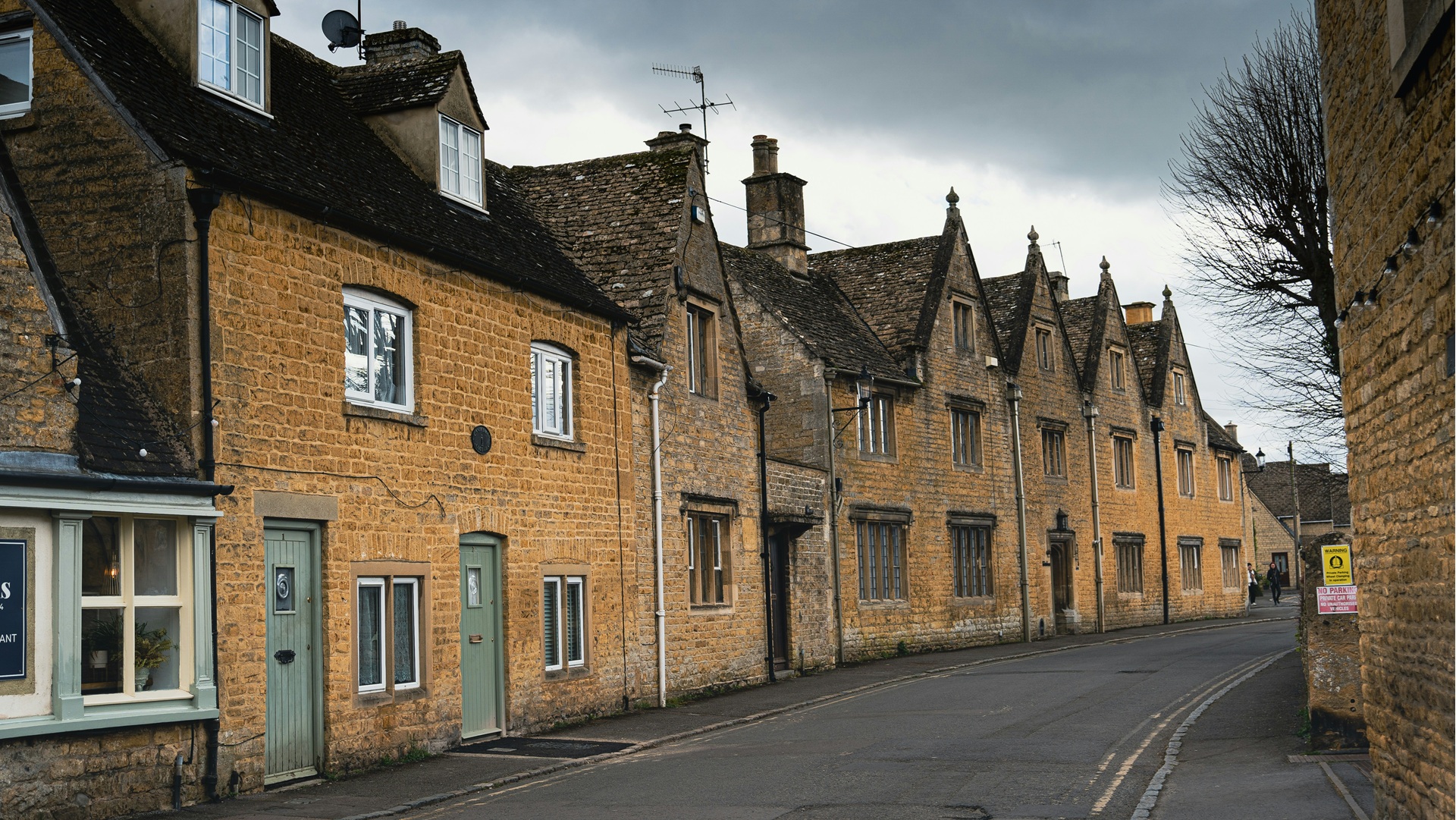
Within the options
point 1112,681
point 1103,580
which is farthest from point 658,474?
Answer: point 1103,580

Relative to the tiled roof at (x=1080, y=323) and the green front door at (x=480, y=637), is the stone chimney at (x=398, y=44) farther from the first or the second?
the tiled roof at (x=1080, y=323)

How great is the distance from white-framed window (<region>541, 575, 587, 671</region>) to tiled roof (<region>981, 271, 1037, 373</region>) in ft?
64.9

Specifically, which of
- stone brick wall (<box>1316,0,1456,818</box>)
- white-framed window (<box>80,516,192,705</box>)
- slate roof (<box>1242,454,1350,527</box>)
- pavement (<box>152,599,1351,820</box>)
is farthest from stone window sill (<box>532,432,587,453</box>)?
slate roof (<box>1242,454,1350,527</box>)

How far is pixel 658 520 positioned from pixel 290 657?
27.1 feet

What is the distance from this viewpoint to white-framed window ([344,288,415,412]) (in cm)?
1516

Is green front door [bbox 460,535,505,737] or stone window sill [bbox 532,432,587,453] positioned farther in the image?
stone window sill [bbox 532,432,587,453]

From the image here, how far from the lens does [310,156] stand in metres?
15.6

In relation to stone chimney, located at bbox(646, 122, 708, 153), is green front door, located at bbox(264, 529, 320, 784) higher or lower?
lower

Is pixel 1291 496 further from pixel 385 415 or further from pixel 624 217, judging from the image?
pixel 385 415

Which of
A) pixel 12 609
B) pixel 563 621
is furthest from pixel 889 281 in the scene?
pixel 12 609

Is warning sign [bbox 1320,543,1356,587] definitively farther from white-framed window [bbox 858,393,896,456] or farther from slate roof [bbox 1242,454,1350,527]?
slate roof [bbox 1242,454,1350,527]

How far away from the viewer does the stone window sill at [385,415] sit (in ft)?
48.5

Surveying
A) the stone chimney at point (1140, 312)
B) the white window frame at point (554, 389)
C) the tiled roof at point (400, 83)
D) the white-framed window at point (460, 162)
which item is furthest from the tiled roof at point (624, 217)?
the stone chimney at point (1140, 312)

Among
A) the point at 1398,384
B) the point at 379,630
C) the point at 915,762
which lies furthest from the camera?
the point at 379,630
